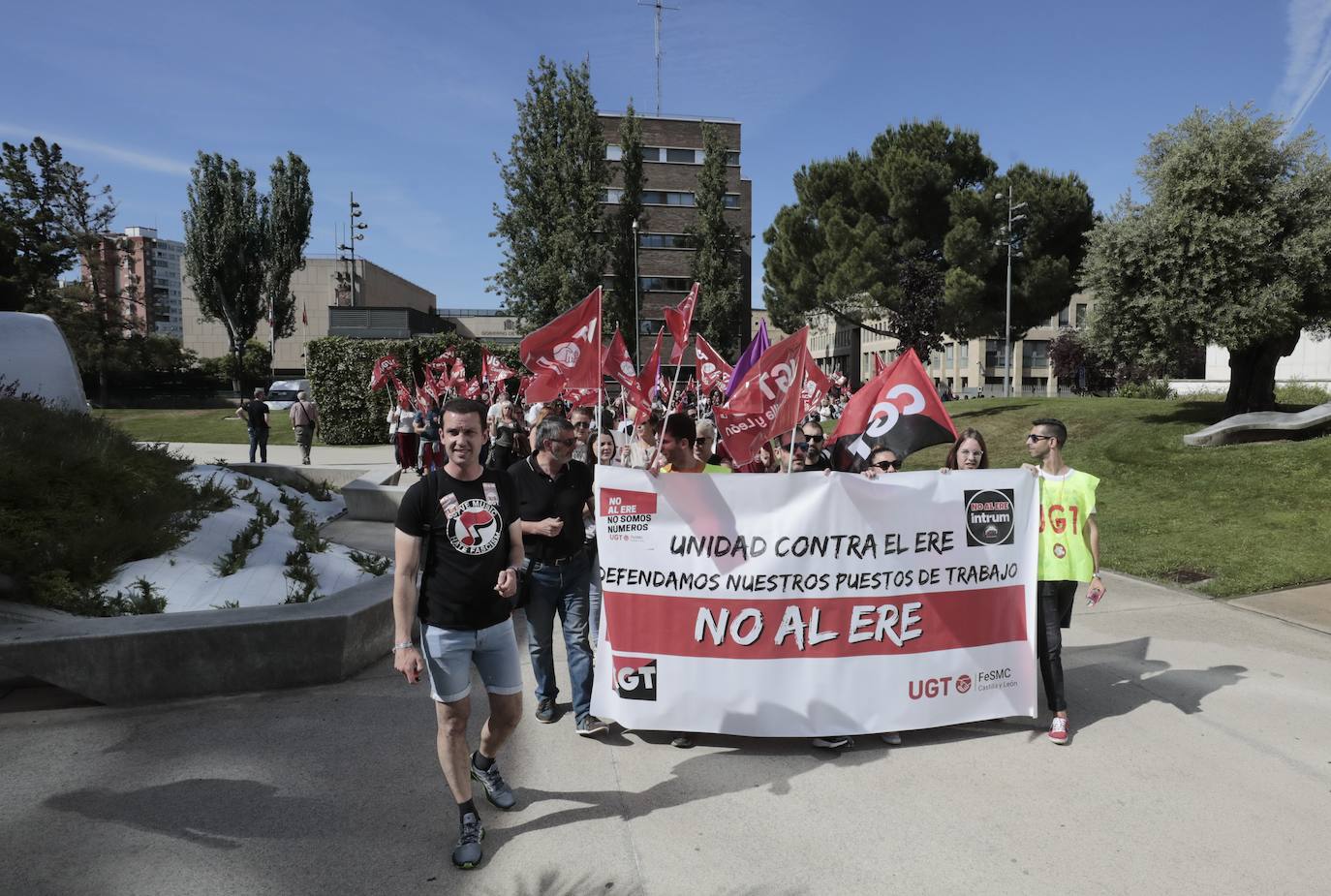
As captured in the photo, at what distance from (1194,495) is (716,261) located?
1596 inches

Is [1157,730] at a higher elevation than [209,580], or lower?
lower

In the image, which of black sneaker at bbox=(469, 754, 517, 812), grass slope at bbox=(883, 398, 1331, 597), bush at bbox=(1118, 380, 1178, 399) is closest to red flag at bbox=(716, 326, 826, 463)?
black sneaker at bbox=(469, 754, 517, 812)

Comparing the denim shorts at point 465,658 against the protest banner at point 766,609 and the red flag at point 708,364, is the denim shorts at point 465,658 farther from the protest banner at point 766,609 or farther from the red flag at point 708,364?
the red flag at point 708,364

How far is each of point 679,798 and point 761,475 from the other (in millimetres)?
1699

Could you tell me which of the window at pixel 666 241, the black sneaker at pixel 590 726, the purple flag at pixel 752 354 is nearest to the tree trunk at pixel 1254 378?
the purple flag at pixel 752 354

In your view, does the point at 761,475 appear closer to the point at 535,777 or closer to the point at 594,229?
the point at 535,777

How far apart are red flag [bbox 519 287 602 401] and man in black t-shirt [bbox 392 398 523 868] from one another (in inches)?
118

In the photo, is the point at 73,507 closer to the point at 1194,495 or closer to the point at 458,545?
the point at 458,545

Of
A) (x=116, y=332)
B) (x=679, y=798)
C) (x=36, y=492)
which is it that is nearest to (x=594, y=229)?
(x=116, y=332)

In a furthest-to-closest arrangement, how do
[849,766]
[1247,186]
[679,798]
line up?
[1247,186] < [849,766] < [679,798]

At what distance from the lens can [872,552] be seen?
4.46m

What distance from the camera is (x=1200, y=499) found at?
12.1 m

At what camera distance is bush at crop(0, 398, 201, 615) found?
18.1 feet

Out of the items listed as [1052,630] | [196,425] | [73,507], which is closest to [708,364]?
[1052,630]
